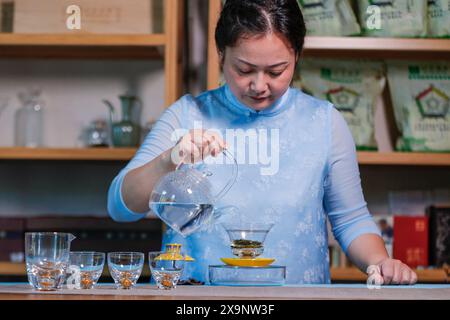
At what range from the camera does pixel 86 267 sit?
4.15 feet

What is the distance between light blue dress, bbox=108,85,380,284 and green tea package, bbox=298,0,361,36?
730mm

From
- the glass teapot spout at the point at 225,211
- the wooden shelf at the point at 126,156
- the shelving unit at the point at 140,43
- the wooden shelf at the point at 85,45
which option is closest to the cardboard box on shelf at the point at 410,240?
the wooden shelf at the point at 126,156

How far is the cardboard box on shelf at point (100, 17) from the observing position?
2.38m

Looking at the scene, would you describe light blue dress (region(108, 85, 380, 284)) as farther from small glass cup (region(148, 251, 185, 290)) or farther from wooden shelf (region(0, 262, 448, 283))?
wooden shelf (region(0, 262, 448, 283))

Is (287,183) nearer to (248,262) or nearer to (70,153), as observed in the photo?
(248,262)

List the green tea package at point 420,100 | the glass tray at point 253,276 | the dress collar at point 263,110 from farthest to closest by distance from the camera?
the green tea package at point 420,100 → the dress collar at point 263,110 → the glass tray at point 253,276

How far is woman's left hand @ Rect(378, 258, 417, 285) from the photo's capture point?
1.37 m

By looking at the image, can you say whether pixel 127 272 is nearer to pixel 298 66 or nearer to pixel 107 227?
pixel 107 227

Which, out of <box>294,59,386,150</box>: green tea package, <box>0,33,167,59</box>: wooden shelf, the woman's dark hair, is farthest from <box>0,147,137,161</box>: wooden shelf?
the woman's dark hair

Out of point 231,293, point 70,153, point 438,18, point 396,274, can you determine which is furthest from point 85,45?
point 231,293

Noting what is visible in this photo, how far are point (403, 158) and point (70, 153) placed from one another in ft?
2.90

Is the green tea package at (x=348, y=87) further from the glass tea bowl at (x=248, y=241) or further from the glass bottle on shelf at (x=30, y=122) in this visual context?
the glass tea bowl at (x=248, y=241)

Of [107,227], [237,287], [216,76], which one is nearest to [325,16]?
[216,76]

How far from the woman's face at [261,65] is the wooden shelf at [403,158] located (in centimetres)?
85
